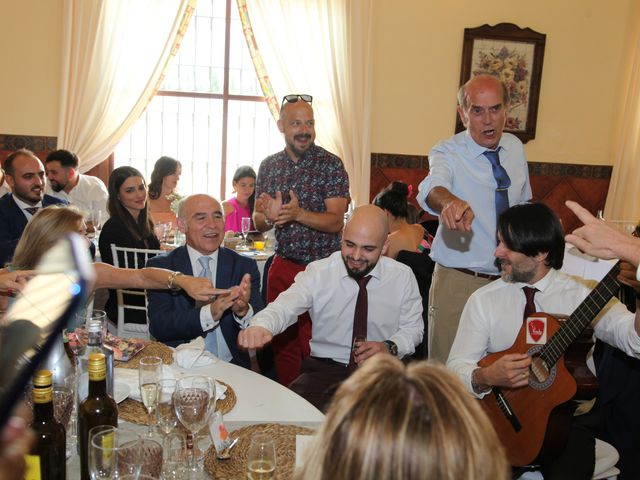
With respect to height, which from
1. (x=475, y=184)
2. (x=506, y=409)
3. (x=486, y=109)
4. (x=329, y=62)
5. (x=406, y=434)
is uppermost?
(x=329, y=62)

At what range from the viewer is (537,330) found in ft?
6.84

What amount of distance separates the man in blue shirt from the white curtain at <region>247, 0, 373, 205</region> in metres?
3.78

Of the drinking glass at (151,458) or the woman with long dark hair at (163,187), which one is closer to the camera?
the drinking glass at (151,458)

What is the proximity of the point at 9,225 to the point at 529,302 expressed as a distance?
314 centimetres

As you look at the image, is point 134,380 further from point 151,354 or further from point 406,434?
point 406,434

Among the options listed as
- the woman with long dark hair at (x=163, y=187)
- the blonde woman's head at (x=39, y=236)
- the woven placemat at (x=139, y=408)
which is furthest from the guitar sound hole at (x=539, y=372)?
the woman with long dark hair at (x=163, y=187)

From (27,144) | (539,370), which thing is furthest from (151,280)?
(27,144)

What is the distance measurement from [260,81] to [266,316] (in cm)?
478

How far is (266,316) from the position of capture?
7.51ft

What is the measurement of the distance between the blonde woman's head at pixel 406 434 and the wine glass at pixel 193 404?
1.97ft

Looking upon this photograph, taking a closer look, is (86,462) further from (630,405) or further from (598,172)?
(598,172)

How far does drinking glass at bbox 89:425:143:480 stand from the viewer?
3.54 ft

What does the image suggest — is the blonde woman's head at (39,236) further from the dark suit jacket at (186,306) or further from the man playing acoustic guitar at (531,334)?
the man playing acoustic guitar at (531,334)

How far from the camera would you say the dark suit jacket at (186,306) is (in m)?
2.37
